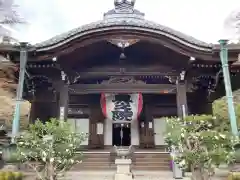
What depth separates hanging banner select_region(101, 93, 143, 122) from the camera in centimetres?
1193

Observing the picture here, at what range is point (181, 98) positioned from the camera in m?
11.3

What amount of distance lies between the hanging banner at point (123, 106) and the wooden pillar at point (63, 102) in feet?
5.88

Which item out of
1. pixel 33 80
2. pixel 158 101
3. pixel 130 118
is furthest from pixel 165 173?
pixel 33 80

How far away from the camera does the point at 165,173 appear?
9945mm

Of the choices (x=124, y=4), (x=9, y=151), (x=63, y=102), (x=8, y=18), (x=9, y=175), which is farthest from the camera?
(x=8, y=18)

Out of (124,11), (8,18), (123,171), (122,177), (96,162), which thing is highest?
(8,18)

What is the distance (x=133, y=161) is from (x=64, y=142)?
5.22 meters

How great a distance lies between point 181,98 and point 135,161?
11.2 ft

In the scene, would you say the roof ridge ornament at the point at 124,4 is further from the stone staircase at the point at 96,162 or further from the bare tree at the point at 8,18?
the bare tree at the point at 8,18

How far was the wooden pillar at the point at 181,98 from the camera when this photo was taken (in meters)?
11.0

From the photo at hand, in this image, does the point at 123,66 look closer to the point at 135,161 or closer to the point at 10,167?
the point at 135,161

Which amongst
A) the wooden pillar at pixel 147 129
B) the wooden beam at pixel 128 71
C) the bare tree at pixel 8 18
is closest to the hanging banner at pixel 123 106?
the wooden beam at pixel 128 71

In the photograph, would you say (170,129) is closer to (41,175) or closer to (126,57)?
(41,175)

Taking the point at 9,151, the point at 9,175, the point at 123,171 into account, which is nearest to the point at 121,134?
the point at 123,171
